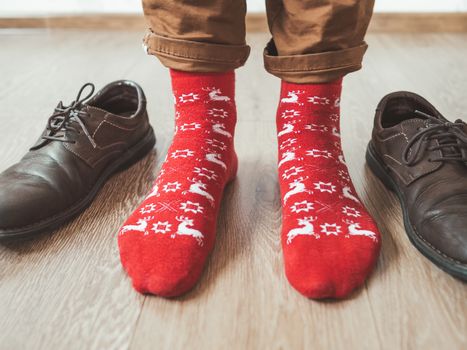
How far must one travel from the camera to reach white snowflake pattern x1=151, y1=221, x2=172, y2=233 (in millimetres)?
579

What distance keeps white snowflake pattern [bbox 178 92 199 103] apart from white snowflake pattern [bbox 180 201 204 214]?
0.18 meters

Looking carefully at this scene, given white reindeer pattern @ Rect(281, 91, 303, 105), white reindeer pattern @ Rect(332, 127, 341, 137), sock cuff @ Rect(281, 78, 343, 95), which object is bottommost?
white reindeer pattern @ Rect(332, 127, 341, 137)

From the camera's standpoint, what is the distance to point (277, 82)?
4.23 ft

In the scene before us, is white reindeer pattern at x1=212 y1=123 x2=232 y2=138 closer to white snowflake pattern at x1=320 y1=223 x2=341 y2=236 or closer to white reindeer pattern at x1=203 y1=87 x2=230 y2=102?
white reindeer pattern at x1=203 y1=87 x2=230 y2=102

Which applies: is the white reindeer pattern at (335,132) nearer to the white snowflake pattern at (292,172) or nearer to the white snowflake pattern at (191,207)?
the white snowflake pattern at (292,172)

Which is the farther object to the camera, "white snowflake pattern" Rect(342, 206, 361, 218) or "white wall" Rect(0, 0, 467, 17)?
"white wall" Rect(0, 0, 467, 17)

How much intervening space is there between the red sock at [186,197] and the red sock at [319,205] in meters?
0.10

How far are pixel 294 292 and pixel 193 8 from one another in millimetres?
410

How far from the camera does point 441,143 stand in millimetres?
666

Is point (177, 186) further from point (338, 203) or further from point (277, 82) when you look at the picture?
point (277, 82)

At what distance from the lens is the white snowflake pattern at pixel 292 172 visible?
0.67 metres

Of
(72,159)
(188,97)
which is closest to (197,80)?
(188,97)

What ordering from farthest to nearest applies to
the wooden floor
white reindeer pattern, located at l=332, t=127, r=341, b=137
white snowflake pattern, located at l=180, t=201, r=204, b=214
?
Answer: white reindeer pattern, located at l=332, t=127, r=341, b=137, white snowflake pattern, located at l=180, t=201, r=204, b=214, the wooden floor

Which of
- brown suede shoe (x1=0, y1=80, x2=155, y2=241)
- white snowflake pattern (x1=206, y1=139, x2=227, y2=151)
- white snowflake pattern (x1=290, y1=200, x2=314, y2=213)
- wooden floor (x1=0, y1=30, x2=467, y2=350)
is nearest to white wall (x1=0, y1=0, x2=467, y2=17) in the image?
wooden floor (x1=0, y1=30, x2=467, y2=350)
